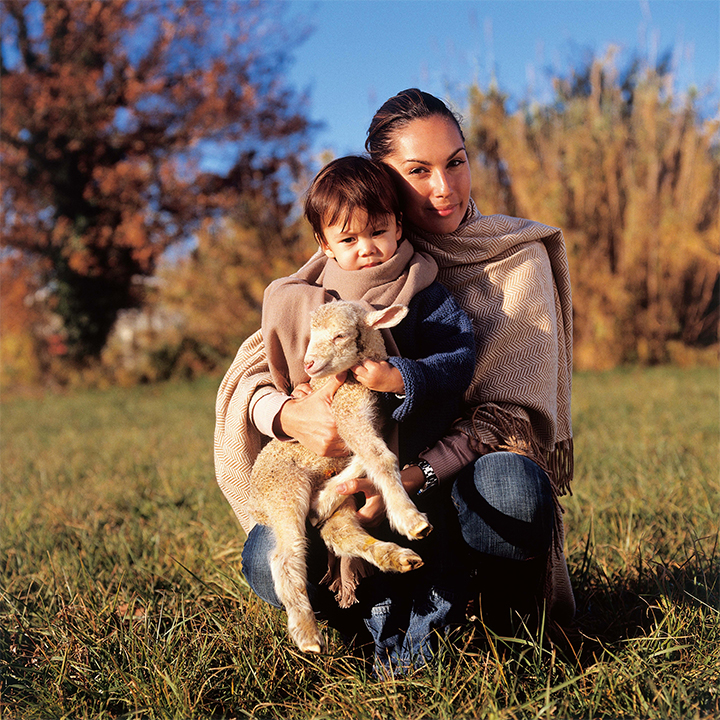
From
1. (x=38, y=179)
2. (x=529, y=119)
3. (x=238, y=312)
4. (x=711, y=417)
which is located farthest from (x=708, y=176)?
(x=38, y=179)

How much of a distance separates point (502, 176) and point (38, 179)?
33.3ft

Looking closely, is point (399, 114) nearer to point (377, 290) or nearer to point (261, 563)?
point (377, 290)

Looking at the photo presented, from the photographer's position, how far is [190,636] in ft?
8.07

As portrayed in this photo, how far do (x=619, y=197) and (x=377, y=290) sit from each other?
925 centimetres

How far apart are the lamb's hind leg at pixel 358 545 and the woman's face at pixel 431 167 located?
41.2 inches

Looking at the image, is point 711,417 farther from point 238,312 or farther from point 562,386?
point 238,312

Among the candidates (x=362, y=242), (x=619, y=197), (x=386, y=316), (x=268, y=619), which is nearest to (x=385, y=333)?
(x=386, y=316)

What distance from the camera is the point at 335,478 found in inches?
79.5

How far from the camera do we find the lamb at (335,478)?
185 centimetres

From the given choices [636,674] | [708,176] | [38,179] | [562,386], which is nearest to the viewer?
[636,674]

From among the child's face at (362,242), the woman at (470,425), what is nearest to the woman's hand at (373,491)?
the woman at (470,425)

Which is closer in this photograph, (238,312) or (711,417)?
(711,417)

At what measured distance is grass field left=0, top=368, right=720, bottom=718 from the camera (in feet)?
6.56

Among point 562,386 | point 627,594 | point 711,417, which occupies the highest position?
point 562,386
